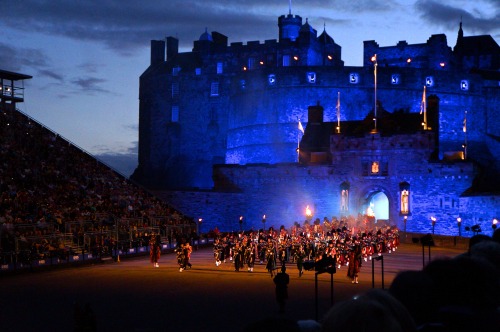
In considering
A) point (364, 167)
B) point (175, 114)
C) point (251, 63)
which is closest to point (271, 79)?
point (251, 63)

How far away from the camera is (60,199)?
34.8 m

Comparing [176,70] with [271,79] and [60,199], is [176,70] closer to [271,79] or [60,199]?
[271,79]

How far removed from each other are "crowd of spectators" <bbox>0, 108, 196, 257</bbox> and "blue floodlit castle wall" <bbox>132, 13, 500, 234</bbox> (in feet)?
29.6

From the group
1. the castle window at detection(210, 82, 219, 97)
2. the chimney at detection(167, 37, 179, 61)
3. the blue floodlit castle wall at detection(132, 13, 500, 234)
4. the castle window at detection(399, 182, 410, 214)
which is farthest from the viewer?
the chimney at detection(167, 37, 179, 61)

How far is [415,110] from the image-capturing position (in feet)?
199

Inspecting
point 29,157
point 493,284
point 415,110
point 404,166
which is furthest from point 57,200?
point 415,110

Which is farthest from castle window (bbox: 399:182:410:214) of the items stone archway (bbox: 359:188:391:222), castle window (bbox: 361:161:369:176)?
castle window (bbox: 361:161:369:176)

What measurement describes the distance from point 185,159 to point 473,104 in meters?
30.4

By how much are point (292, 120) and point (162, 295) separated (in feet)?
136

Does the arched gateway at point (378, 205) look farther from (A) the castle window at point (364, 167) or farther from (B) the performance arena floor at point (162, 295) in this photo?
(B) the performance arena floor at point (162, 295)

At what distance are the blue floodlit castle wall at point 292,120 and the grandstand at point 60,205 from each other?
9.42 metres

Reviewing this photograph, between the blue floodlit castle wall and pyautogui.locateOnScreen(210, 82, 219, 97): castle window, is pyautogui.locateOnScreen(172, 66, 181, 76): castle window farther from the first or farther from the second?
pyautogui.locateOnScreen(210, 82, 219, 97): castle window

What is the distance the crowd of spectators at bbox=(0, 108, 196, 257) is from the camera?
30391 mm

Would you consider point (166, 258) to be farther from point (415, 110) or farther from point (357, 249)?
point (415, 110)
